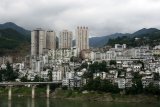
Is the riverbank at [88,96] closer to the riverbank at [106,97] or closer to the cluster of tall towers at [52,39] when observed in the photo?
the riverbank at [106,97]

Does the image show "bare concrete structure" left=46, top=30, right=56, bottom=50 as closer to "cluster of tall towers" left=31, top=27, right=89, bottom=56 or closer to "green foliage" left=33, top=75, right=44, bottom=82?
"cluster of tall towers" left=31, top=27, right=89, bottom=56

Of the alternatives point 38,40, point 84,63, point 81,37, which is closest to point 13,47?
point 38,40

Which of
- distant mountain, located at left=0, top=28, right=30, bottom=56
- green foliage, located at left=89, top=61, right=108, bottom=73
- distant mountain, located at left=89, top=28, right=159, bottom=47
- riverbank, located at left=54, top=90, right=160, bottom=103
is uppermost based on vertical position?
distant mountain, located at left=89, top=28, right=159, bottom=47

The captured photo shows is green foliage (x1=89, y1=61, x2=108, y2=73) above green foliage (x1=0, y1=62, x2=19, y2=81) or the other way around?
above

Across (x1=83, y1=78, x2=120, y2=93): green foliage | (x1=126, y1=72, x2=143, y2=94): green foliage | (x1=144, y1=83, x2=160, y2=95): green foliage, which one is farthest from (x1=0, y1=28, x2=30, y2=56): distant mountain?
(x1=144, y1=83, x2=160, y2=95): green foliage

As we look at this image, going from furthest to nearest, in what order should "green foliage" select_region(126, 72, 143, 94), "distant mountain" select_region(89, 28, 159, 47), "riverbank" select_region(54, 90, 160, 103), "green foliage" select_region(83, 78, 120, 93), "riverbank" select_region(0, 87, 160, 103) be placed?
1. "distant mountain" select_region(89, 28, 159, 47)
2. "green foliage" select_region(83, 78, 120, 93)
3. "green foliage" select_region(126, 72, 143, 94)
4. "riverbank" select_region(0, 87, 160, 103)
5. "riverbank" select_region(54, 90, 160, 103)

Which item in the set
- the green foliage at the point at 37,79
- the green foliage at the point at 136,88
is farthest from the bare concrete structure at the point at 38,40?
the green foliage at the point at 136,88

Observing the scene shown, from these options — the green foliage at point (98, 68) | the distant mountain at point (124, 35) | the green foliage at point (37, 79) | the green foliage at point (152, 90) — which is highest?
the distant mountain at point (124, 35)
